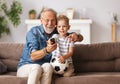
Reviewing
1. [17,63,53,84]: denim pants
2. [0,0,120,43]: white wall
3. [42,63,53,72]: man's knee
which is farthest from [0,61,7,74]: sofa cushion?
[0,0,120,43]: white wall

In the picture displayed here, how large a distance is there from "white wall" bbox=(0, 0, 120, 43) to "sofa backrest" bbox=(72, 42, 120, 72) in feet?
10.5

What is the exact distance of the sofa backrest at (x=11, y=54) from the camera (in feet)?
10.1

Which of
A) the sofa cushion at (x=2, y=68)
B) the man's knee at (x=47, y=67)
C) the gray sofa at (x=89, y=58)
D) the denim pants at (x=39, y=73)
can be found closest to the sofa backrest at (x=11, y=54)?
the gray sofa at (x=89, y=58)

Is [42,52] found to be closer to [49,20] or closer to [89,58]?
[49,20]

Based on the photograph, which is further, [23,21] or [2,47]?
[23,21]

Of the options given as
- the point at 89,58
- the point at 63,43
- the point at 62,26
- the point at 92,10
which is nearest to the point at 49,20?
the point at 62,26

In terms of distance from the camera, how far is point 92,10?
6.24m

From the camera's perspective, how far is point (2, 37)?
629 cm

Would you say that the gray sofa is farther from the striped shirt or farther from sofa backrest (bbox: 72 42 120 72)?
the striped shirt

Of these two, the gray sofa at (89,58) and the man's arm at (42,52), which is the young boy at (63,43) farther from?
the gray sofa at (89,58)

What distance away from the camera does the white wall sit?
20.4 ft

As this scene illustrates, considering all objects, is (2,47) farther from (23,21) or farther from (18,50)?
(23,21)

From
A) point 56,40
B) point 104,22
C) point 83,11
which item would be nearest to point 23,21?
point 83,11

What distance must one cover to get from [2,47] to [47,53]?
0.76m
